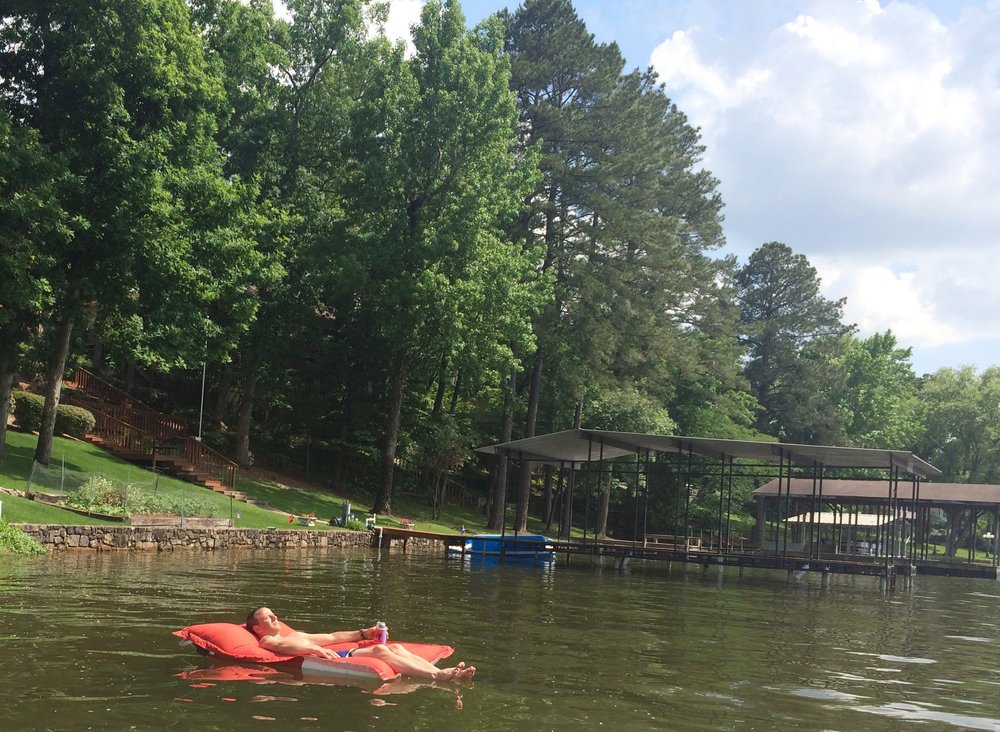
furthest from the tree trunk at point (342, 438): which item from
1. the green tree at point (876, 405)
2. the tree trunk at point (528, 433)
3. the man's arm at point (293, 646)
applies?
the green tree at point (876, 405)

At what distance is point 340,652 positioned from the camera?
1100 cm

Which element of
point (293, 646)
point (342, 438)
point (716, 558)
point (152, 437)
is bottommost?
point (293, 646)

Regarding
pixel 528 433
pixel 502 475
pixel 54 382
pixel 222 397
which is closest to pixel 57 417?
pixel 54 382

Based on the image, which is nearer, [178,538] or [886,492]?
[178,538]

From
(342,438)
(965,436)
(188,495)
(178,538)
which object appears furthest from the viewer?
(965,436)

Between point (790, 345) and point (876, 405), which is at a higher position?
point (790, 345)

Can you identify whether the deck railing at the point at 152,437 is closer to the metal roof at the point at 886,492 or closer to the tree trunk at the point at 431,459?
the tree trunk at the point at 431,459

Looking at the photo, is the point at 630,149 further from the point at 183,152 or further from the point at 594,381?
the point at 183,152

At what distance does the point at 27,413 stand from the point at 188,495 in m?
8.77

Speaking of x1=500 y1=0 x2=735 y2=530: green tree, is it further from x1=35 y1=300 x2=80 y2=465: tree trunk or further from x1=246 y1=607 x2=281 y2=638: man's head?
x1=246 y1=607 x2=281 y2=638: man's head

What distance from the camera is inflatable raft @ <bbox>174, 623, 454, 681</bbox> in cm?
1048

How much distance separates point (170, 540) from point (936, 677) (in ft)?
59.5

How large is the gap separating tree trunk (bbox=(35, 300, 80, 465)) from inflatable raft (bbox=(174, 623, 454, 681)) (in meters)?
18.8

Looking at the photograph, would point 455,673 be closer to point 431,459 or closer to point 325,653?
point 325,653
